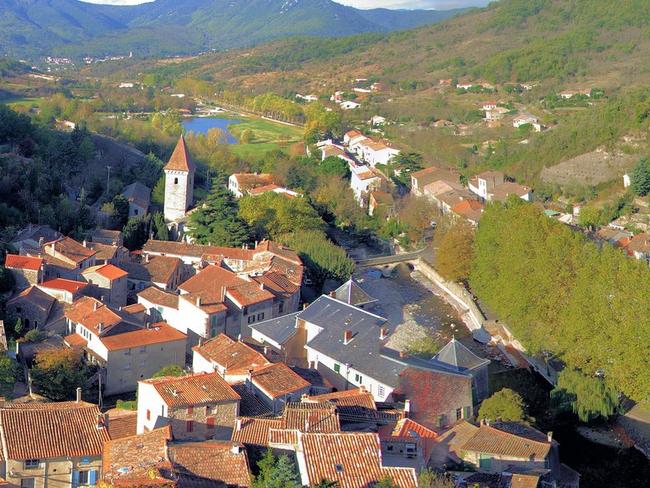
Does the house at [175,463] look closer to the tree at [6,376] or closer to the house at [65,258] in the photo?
the tree at [6,376]

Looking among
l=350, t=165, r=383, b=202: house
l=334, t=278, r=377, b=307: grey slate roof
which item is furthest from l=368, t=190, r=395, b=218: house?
l=334, t=278, r=377, b=307: grey slate roof

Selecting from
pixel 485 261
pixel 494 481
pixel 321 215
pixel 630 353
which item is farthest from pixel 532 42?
pixel 494 481

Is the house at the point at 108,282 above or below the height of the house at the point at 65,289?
below

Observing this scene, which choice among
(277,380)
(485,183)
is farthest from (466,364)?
(485,183)

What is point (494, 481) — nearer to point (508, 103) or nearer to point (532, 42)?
point (508, 103)

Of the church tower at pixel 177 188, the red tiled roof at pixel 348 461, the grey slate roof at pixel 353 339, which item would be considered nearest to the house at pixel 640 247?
the grey slate roof at pixel 353 339

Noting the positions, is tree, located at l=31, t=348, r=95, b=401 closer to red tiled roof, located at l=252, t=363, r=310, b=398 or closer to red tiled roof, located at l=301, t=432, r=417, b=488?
red tiled roof, located at l=252, t=363, r=310, b=398
